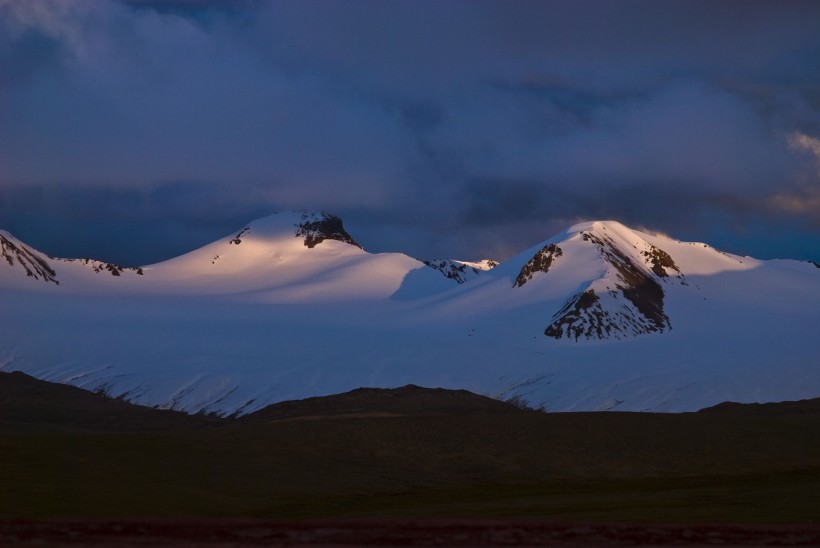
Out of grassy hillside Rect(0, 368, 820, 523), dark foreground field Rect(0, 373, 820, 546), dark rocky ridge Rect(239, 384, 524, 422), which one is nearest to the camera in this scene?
dark foreground field Rect(0, 373, 820, 546)

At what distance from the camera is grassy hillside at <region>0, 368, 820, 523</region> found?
161 ft

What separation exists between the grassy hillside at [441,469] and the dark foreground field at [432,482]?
0.16 m

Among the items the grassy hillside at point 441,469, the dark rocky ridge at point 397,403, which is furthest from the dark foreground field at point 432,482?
the dark rocky ridge at point 397,403

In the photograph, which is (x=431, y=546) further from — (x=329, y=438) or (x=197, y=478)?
(x=329, y=438)

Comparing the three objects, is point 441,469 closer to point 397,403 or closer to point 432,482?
point 432,482

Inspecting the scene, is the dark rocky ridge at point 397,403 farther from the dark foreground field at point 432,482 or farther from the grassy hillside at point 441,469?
the dark foreground field at point 432,482

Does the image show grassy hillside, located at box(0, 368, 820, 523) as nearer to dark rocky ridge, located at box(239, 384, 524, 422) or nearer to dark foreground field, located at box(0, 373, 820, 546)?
dark foreground field, located at box(0, 373, 820, 546)

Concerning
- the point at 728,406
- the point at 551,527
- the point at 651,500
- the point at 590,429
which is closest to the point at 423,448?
the point at 590,429

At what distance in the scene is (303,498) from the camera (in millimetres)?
58688

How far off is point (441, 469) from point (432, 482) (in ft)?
19.6

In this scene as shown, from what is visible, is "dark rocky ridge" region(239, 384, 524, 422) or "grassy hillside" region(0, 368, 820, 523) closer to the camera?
"grassy hillside" region(0, 368, 820, 523)

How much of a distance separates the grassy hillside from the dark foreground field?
6.5 inches

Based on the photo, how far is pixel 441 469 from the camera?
249 feet

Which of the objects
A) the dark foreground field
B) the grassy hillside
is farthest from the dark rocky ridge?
the dark foreground field
